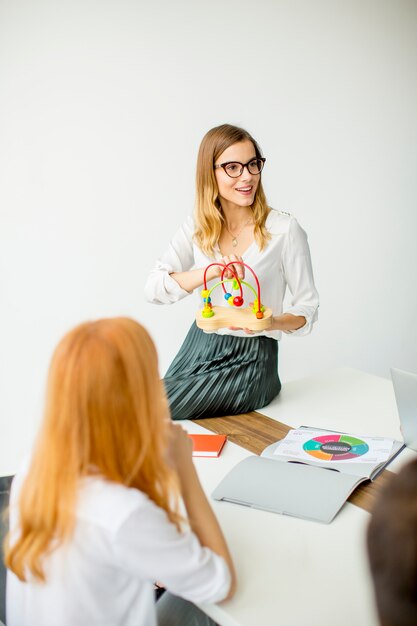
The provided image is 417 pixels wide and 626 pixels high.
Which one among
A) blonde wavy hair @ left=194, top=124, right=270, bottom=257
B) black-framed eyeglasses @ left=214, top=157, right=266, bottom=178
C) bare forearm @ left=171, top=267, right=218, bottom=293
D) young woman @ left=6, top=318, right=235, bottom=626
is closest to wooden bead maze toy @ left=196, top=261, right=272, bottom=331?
bare forearm @ left=171, top=267, right=218, bottom=293

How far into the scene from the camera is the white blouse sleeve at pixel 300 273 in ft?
8.40

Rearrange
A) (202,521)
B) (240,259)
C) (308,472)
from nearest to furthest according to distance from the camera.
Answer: (202,521) → (308,472) → (240,259)

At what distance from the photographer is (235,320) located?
230 centimetres

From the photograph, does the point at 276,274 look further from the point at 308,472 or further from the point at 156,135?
the point at 156,135

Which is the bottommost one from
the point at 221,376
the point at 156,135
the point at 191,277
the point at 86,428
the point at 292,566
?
the point at 292,566

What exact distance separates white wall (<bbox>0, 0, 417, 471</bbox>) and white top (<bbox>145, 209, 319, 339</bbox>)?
1125 mm

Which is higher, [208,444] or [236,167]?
[236,167]

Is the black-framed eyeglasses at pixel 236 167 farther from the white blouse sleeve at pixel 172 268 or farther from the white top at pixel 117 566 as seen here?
→ the white top at pixel 117 566

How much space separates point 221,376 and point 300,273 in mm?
471

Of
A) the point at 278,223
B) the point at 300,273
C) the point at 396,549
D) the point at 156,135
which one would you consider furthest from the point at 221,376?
the point at 156,135

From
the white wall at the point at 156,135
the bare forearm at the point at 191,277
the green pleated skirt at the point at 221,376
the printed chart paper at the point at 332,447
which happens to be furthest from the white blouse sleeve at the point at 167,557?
the white wall at the point at 156,135

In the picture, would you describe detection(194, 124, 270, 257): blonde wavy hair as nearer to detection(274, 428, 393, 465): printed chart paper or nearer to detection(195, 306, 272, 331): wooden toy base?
detection(195, 306, 272, 331): wooden toy base

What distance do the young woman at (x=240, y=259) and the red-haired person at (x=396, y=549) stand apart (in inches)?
57.1

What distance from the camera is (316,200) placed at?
172 inches
